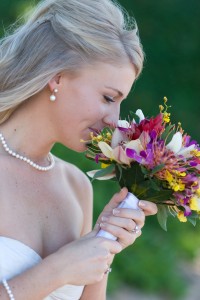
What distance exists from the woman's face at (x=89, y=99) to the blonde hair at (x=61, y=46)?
0.20ft

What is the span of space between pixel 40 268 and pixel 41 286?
9cm

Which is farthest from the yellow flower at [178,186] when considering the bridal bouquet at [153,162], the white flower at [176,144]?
the white flower at [176,144]

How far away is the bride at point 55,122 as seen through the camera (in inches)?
143

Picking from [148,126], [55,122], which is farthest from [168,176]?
[55,122]

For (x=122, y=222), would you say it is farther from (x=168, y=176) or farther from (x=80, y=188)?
(x=80, y=188)

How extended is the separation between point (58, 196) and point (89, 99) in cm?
71

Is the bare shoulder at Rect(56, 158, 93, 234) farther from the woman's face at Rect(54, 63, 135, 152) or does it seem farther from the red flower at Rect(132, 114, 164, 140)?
the red flower at Rect(132, 114, 164, 140)

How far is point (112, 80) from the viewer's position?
379 cm

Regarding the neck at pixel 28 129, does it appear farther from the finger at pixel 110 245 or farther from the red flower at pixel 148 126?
the finger at pixel 110 245

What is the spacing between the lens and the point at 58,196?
4.20 metres

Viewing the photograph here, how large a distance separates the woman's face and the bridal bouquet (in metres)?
0.07

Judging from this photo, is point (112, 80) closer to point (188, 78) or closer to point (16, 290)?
point (16, 290)

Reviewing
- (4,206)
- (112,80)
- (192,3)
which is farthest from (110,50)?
(192,3)

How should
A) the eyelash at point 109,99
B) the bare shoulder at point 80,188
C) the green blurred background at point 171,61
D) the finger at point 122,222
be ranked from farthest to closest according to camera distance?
the green blurred background at point 171,61 → the bare shoulder at point 80,188 → the eyelash at point 109,99 → the finger at point 122,222
